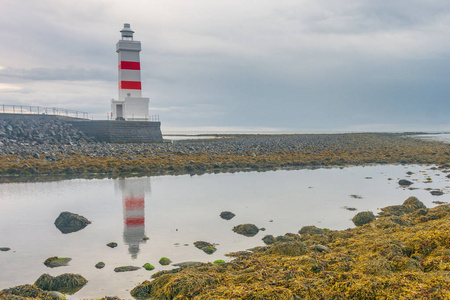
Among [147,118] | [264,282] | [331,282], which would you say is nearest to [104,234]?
[264,282]

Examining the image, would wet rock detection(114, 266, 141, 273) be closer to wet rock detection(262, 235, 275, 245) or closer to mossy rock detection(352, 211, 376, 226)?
wet rock detection(262, 235, 275, 245)

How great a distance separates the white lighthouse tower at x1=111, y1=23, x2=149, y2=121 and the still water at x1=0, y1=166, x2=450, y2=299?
20.7 meters

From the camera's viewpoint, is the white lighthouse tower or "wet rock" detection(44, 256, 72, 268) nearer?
"wet rock" detection(44, 256, 72, 268)

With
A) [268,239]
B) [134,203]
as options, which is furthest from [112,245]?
[134,203]

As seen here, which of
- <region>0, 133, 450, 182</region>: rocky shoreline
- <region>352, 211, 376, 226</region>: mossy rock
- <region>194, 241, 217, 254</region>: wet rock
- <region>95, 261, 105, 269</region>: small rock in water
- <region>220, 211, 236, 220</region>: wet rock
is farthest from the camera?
<region>0, 133, 450, 182</region>: rocky shoreline

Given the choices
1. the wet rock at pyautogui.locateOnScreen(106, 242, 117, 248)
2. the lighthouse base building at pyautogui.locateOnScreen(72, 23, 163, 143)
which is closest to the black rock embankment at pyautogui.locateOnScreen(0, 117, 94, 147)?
the lighthouse base building at pyautogui.locateOnScreen(72, 23, 163, 143)

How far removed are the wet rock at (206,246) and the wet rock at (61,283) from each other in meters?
2.53

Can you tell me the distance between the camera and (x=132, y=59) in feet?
126

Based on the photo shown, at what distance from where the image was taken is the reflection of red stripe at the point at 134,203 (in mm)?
12531

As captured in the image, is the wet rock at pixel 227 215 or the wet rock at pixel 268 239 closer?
the wet rock at pixel 268 239

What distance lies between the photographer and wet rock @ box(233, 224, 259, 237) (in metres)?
9.33

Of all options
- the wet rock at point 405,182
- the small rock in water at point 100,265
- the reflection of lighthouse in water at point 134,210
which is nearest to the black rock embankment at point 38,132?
the reflection of lighthouse in water at point 134,210

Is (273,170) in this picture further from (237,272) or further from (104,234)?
(237,272)

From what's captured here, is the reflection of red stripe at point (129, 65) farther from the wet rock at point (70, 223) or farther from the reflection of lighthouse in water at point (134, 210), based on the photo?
the wet rock at point (70, 223)
